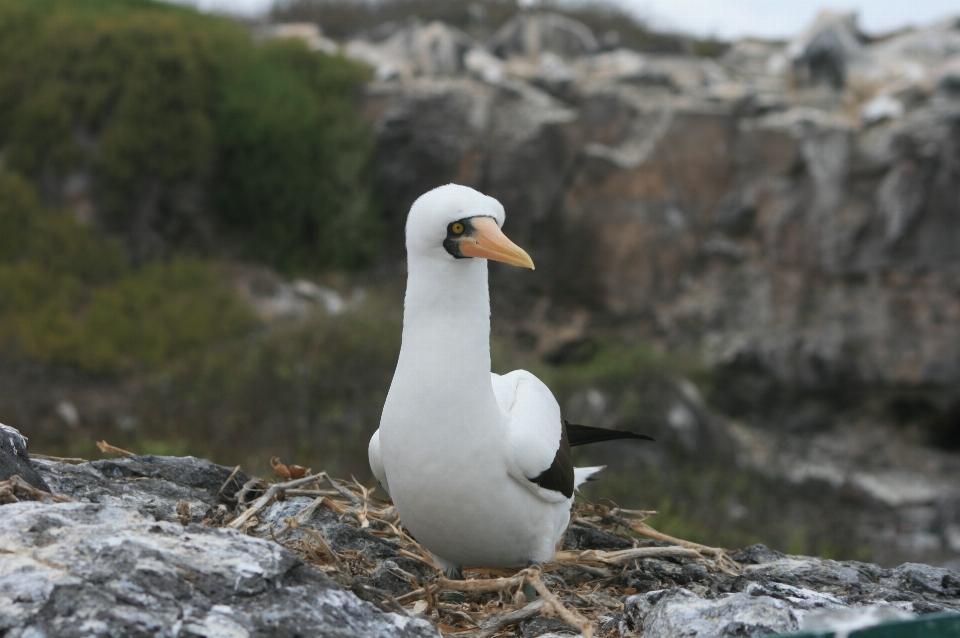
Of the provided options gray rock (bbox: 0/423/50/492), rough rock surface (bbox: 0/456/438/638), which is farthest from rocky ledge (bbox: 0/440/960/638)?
gray rock (bbox: 0/423/50/492)

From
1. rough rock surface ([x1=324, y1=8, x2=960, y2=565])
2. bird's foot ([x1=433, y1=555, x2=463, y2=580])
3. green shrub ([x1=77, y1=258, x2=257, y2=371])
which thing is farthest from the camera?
rough rock surface ([x1=324, y1=8, x2=960, y2=565])

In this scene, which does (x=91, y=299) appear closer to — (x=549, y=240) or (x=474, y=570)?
(x=549, y=240)

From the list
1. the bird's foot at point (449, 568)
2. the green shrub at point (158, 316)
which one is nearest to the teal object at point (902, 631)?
the bird's foot at point (449, 568)

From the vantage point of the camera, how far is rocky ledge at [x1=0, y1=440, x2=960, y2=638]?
2061 millimetres

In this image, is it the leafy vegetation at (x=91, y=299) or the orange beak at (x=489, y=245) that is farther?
the leafy vegetation at (x=91, y=299)

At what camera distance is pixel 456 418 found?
2.98m

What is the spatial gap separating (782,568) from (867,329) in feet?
35.1

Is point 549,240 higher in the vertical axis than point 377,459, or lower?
higher

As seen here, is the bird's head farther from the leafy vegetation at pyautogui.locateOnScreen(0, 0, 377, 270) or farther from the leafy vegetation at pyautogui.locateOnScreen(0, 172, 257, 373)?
the leafy vegetation at pyautogui.locateOnScreen(0, 0, 377, 270)

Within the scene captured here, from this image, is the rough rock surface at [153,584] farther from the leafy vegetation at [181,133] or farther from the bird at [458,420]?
the leafy vegetation at [181,133]

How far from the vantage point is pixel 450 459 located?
297cm

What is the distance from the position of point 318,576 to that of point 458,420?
0.79 m

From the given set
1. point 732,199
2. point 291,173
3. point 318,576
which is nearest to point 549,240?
point 732,199

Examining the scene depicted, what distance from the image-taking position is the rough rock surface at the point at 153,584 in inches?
78.0
